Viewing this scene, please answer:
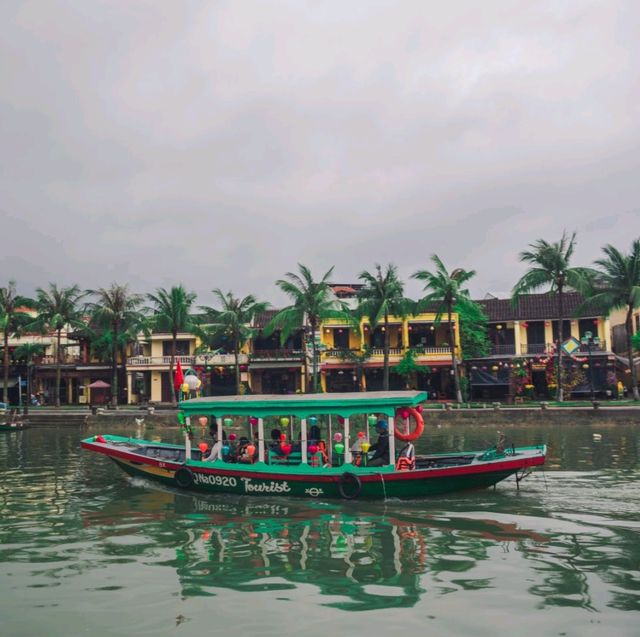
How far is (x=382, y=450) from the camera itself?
47.4 feet

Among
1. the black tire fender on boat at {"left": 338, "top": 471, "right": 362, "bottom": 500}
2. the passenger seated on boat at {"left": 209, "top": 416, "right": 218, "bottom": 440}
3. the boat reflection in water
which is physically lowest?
the boat reflection in water

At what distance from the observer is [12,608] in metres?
8.09

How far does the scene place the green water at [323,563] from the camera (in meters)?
7.50

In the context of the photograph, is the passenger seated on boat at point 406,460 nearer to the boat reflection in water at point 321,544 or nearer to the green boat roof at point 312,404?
the boat reflection in water at point 321,544

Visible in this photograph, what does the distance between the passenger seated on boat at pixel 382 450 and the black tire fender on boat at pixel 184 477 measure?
14.3 ft

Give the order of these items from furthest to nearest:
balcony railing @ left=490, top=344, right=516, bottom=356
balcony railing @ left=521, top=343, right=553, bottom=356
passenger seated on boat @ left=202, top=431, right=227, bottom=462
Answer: balcony railing @ left=490, top=344, right=516, bottom=356 → balcony railing @ left=521, top=343, right=553, bottom=356 → passenger seated on boat @ left=202, top=431, right=227, bottom=462

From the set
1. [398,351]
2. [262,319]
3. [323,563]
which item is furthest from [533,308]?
[323,563]

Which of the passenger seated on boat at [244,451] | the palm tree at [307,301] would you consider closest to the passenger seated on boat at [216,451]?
the passenger seated on boat at [244,451]

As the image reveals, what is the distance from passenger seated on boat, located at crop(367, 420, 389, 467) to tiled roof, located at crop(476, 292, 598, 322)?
3444 centimetres

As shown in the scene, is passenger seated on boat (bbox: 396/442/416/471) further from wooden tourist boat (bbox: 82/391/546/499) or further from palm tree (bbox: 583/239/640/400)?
palm tree (bbox: 583/239/640/400)

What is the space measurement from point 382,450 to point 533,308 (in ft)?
121

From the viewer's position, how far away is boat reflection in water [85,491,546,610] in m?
8.71

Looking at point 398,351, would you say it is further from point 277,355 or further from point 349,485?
point 349,485

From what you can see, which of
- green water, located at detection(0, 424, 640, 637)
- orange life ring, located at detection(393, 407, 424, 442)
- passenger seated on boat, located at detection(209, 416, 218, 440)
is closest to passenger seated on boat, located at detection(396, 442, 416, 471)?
orange life ring, located at detection(393, 407, 424, 442)
